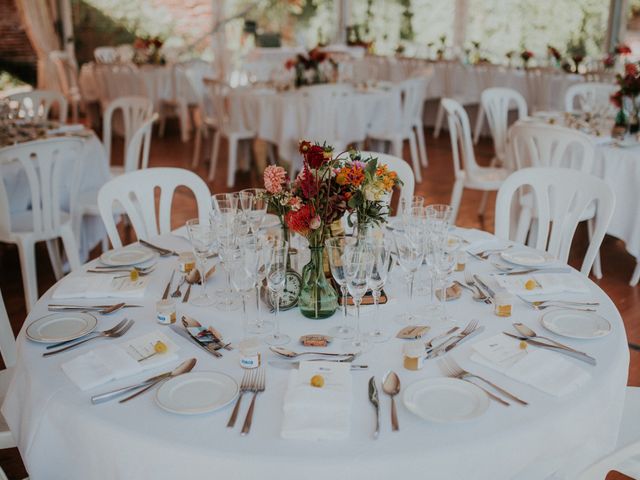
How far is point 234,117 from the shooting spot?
5.95 meters

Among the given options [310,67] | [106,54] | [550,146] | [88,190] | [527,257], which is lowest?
[88,190]

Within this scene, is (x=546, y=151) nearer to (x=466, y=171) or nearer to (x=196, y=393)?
(x=466, y=171)

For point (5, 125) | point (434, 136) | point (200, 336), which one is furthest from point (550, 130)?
point (434, 136)

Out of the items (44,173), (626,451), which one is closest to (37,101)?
(44,173)

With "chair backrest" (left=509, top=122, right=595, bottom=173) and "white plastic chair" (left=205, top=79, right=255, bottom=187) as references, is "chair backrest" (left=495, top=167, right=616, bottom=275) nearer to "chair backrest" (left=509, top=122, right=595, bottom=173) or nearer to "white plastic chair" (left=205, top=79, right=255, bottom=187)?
"chair backrest" (left=509, top=122, right=595, bottom=173)

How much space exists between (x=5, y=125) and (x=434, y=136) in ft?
17.3

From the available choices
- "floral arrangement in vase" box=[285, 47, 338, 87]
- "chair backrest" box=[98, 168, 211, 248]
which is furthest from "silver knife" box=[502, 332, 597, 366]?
"floral arrangement in vase" box=[285, 47, 338, 87]

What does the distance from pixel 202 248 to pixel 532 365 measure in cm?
91

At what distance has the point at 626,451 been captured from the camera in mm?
1108

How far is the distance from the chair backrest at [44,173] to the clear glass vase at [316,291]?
1.94 meters

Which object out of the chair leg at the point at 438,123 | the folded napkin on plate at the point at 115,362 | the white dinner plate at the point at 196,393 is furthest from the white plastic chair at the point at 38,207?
the chair leg at the point at 438,123

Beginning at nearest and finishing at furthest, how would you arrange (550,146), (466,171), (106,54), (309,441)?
(309,441)
(550,146)
(466,171)
(106,54)

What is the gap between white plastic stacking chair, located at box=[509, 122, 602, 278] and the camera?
11.1ft

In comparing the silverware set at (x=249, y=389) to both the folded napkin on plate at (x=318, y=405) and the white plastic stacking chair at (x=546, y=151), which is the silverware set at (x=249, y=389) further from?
the white plastic stacking chair at (x=546, y=151)
